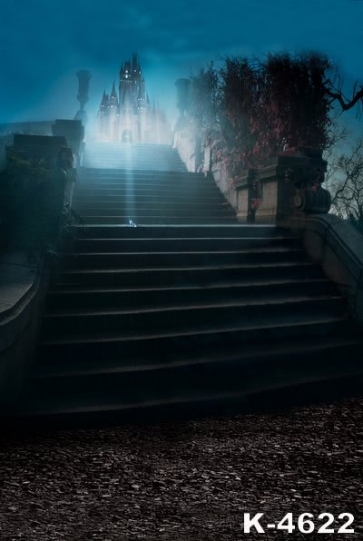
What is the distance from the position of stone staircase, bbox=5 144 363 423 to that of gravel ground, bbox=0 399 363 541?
45 cm

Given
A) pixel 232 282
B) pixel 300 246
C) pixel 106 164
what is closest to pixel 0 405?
pixel 232 282

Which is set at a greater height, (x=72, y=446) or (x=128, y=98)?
(x=128, y=98)

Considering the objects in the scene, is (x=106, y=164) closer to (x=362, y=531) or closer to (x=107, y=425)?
(x=107, y=425)

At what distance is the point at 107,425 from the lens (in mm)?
3777

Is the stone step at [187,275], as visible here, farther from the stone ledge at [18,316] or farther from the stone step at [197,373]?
the stone step at [197,373]

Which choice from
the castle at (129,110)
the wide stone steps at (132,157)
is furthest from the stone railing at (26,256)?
the castle at (129,110)

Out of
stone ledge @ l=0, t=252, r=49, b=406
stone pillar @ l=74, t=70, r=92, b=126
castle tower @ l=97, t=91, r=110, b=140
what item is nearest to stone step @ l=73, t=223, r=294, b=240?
stone ledge @ l=0, t=252, r=49, b=406

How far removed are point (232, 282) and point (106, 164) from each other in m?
13.0

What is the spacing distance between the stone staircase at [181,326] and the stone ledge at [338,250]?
0.17 metres

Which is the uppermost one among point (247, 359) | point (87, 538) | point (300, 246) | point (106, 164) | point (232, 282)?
point (106, 164)

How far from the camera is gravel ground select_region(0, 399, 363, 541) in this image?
2.36 meters

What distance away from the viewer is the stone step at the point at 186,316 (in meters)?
5.09

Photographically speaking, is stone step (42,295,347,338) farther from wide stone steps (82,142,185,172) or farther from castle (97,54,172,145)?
castle (97,54,172,145)

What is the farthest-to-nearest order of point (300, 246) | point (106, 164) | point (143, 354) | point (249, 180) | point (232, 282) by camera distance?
point (106, 164)
point (249, 180)
point (300, 246)
point (232, 282)
point (143, 354)
